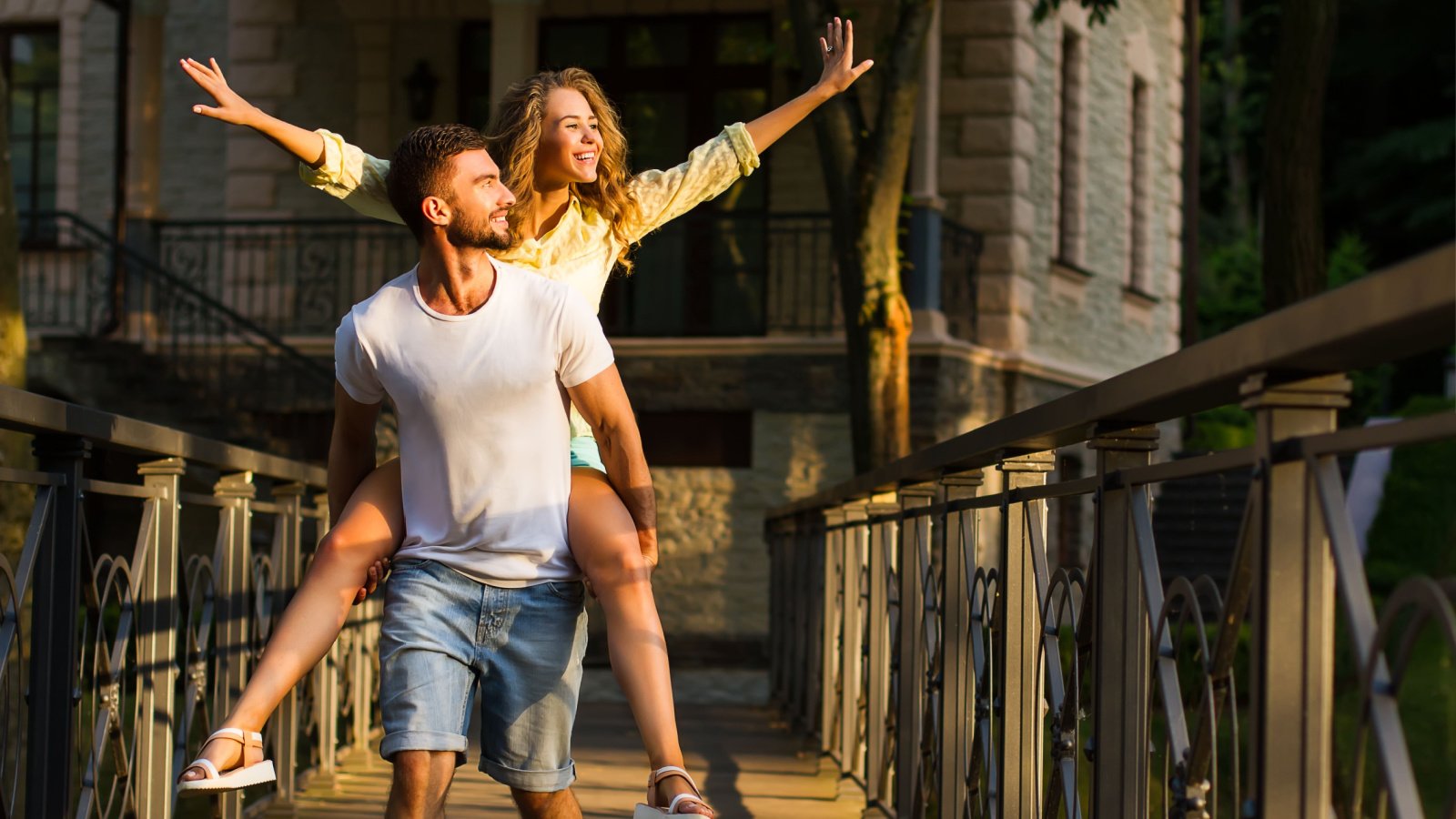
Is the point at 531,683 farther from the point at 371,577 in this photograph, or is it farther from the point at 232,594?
the point at 232,594

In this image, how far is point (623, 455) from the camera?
324 cm

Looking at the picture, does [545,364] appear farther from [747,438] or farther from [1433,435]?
[747,438]

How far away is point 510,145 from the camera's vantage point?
3600 mm

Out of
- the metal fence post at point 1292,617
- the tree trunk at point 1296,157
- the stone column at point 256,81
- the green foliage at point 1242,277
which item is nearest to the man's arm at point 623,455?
the metal fence post at point 1292,617

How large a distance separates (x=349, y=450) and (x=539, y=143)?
75 cm

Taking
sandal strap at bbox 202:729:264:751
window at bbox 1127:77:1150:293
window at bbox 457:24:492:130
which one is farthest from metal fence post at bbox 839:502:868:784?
window at bbox 1127:77:1150:293

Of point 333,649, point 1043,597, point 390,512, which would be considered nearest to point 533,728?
point 390,512

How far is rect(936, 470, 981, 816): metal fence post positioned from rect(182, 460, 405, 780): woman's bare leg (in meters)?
1.53

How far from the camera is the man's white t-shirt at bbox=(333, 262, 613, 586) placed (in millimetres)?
3072

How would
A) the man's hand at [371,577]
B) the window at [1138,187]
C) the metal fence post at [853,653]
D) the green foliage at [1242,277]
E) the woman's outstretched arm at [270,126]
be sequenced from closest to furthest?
the man's hand at [371,577] → the woman's outstretched arm at [270,126] → the metal fence post at [853,653] → the window at [1138,187] → the green foliage at [1242,277]

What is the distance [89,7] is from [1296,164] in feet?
44.0

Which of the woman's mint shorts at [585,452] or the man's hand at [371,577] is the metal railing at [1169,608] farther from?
the man's hand at [371,577]

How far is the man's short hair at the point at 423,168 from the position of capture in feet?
10.4

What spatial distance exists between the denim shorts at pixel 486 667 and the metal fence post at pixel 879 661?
2.43m
